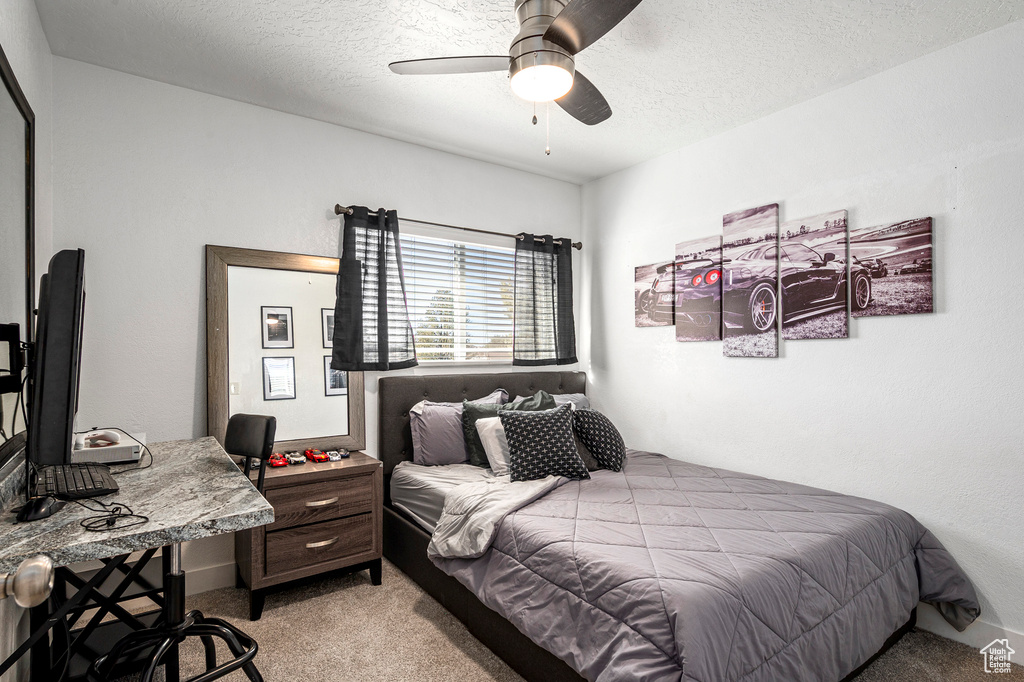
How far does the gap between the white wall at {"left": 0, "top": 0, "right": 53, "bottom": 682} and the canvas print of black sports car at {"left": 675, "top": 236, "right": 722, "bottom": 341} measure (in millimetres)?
3389

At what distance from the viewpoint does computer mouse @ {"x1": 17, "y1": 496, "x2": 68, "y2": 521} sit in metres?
1.27

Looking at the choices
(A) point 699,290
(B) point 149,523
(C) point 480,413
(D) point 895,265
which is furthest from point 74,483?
(D) point 895,265

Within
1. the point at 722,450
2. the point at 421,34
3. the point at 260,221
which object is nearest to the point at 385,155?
the point at 260,221

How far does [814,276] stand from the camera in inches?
114

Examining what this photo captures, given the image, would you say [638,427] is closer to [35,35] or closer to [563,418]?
[563,418]

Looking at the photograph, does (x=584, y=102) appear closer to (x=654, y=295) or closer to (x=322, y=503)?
(x=654, y=295)

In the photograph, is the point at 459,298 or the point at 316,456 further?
the point at 459,298

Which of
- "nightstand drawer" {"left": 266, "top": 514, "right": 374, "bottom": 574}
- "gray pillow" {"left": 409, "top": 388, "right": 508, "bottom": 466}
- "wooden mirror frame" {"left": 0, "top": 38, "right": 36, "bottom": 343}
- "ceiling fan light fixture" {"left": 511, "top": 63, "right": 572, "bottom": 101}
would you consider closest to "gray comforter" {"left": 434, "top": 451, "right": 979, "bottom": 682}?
"nightstand drawer" {"left": 266, "top": 514, "right": 374, "bottom": 574}

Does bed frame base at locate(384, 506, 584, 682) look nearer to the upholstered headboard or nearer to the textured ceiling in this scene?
the upholstered headboard

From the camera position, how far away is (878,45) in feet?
7.93

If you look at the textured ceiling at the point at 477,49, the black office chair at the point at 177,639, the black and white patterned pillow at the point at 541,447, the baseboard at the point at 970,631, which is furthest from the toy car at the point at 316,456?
the baseboard at the point at 970,631

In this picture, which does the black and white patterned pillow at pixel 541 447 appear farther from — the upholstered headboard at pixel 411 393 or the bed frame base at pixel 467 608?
the upholstered headboard at pixel 411 393

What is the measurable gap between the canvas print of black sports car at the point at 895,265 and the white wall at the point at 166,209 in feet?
9.41

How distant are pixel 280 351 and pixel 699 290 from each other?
104 inches
